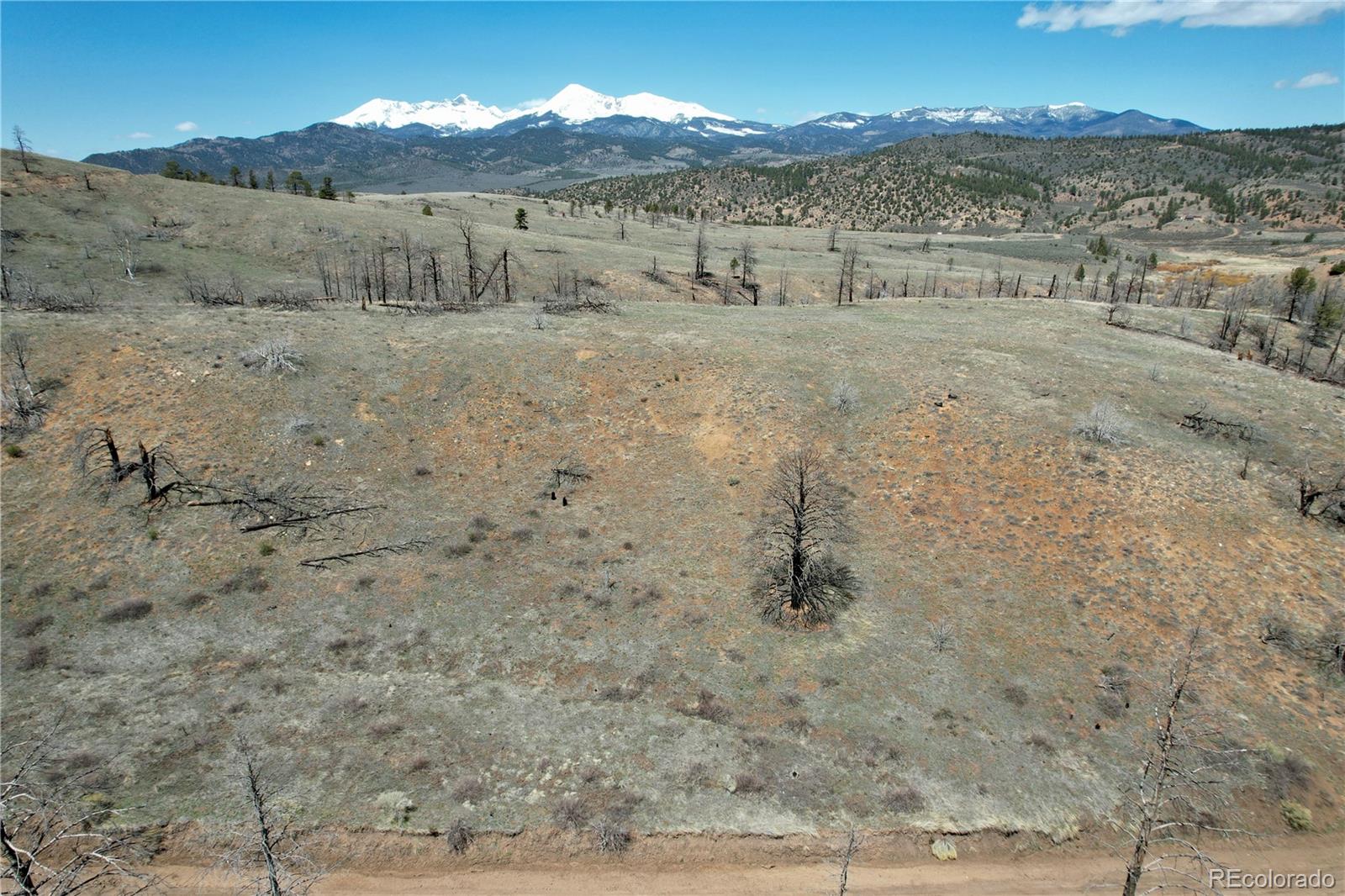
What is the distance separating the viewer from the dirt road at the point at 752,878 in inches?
605

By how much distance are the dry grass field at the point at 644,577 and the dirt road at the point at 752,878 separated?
0.95m

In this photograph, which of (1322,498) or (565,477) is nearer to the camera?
(1322,498)

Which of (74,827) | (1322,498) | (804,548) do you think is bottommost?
(74,827)

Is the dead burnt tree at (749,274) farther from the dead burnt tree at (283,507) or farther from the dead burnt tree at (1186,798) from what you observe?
the dead burnt tree at (1186,798)

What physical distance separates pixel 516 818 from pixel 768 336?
36357 mm

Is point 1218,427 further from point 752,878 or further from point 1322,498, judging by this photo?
point 752,878

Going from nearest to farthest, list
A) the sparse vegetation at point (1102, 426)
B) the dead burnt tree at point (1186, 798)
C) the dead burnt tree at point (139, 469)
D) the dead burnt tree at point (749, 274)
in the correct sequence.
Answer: the dead burnt tree at point (1186, 798), the dead burnt tree at point (139, 469), the sparse vegetation at point (1102, 426), the dead burnt tree at point (749, 274)

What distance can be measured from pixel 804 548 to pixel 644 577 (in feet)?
23.8

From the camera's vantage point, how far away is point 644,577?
2647 cm

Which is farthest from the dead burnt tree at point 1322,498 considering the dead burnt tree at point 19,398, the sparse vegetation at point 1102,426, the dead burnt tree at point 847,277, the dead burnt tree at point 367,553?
the dead burnt tree at point 19,398

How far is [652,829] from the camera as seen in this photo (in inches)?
658

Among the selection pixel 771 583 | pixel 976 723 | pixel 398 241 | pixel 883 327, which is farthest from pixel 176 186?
pixel 976 723

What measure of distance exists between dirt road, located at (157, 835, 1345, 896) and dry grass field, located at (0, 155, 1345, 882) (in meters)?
0.95

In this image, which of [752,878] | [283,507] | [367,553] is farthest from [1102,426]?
[283,507]
